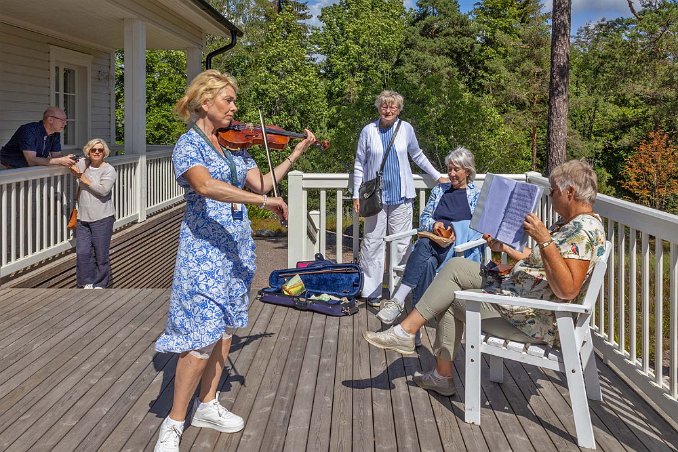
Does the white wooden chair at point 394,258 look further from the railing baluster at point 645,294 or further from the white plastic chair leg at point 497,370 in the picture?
the railing baluster at point 645,294

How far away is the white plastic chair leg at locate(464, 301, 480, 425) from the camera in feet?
10.3

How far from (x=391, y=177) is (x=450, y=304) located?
75.7 inches

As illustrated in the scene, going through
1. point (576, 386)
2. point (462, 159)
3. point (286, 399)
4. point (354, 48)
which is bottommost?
point (286, 399)

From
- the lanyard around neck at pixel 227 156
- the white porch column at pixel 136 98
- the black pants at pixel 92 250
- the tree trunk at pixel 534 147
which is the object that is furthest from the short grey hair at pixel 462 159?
the tree trunk at pixel 534 147

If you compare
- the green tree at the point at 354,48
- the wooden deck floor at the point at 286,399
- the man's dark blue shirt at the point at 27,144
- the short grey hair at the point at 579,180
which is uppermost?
the green tree at the point at 354,48

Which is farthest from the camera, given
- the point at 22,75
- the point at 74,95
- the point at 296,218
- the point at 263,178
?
the point at 74,95

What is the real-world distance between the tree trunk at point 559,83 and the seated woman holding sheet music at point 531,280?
301 inches

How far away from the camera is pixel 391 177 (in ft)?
17.0

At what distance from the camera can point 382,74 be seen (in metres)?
29.7

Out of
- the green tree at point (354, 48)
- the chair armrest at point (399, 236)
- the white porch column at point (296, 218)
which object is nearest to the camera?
the chair armrest at point (399, 236)

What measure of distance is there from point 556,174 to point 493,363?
3.54ft

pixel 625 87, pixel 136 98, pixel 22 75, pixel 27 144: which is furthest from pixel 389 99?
pixel 625 87

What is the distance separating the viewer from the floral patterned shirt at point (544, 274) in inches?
117

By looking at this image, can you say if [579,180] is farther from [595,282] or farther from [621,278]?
[621,278]
